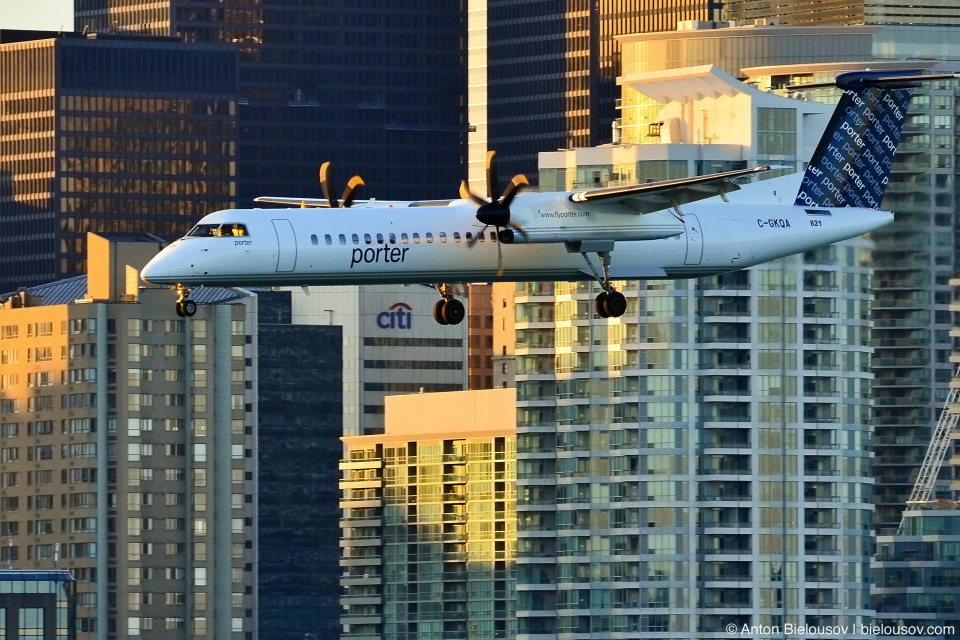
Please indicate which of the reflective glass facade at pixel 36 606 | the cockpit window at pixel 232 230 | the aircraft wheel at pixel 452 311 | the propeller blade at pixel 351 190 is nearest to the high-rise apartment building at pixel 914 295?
the reflective glass facade at pixel 36 606

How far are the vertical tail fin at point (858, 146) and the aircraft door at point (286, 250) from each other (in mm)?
21881

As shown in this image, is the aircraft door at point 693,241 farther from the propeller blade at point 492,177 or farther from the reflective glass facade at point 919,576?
the reflective glass facade at point 919,576

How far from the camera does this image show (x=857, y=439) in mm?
172125

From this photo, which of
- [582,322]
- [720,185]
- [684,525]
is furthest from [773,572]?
[720,185]

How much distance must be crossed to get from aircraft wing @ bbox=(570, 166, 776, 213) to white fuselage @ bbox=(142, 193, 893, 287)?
420 millimetres

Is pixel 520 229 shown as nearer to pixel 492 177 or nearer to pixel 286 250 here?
pixel 492 177

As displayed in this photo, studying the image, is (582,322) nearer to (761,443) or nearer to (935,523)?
(761,443)

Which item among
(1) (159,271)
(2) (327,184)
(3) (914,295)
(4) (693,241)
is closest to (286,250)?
(1) (159,271)

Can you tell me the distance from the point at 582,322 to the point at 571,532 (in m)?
12.3

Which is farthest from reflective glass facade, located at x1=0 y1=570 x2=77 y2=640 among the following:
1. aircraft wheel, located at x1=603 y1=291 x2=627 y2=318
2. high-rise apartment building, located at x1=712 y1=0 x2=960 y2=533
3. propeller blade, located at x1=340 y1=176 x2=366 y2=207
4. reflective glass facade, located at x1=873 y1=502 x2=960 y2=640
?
aircraft wheel, located at x1=603 y1=291 x2=627 y2=318

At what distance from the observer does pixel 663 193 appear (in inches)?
3853

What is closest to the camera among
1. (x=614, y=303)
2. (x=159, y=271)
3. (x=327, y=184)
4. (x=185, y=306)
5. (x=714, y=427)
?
(x=185, y=306)

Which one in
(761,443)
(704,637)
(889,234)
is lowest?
(704,637)

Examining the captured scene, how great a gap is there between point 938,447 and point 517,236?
9132 centimetres
